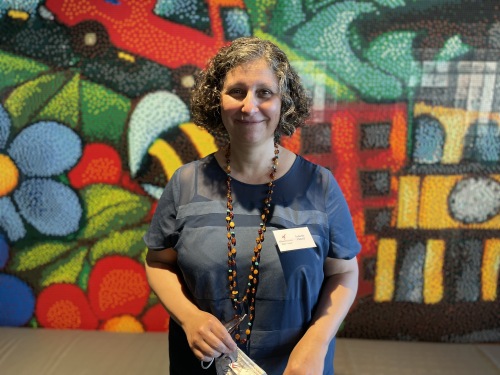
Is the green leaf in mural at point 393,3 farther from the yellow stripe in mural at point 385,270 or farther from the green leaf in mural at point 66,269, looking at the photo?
the green leaf in mural at point 66,269

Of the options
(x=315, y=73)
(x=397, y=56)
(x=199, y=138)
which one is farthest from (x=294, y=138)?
(x=397, y=56)

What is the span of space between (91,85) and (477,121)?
1.60m

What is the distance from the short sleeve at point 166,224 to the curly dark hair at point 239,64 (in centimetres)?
17

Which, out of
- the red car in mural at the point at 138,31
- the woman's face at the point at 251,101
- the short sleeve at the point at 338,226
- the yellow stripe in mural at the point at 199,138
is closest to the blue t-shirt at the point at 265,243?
the short sleeve at the point at 338,226

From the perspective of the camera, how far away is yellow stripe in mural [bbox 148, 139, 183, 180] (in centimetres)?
184

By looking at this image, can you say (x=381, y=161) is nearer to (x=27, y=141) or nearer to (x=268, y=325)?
(x=268, y=325)

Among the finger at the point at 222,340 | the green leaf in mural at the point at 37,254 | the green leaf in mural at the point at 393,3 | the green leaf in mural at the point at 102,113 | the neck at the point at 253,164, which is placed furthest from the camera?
the green leaf in mural at the point at 37,254

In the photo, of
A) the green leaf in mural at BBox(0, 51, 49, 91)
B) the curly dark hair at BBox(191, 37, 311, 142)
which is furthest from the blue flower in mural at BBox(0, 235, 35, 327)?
the curly dark hair at BBox(191, 37, 311, 142)

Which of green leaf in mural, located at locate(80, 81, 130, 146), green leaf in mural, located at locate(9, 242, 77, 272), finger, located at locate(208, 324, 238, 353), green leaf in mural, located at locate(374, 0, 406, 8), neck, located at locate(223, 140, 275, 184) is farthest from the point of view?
green leaf in mural, located at locate(9, 242, 77, 272)

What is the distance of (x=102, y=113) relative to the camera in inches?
72.0

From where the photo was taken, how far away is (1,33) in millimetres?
1816

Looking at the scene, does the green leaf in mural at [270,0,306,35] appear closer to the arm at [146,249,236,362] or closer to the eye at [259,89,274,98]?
the eye at [259,89,274,98]

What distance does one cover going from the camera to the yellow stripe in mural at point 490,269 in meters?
1.83

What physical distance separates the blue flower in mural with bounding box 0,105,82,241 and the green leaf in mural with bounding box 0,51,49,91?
0.44 feet
